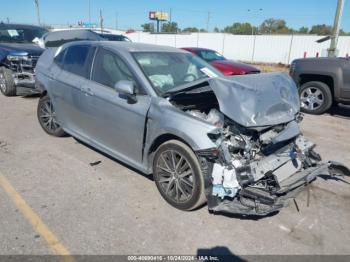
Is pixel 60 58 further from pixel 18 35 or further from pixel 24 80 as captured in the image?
pixel 18 35

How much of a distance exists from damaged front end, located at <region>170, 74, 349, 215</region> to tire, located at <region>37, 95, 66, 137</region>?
277 cm

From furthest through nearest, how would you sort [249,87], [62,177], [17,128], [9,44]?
[9,44] → [17,128] → [62,177] → [249,87]

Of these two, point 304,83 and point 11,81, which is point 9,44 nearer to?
point 11,81

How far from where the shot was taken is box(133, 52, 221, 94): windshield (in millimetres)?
3957

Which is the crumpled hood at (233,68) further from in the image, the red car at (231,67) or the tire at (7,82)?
the tire at (7,82)

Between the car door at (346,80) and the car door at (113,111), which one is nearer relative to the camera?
the car door at (113,111)

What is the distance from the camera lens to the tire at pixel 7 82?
348 inches

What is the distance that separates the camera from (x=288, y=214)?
3.60m

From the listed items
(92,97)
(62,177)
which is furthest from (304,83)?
(62,177)

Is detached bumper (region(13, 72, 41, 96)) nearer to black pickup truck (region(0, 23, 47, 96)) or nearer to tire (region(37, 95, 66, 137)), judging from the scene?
black pickup truck (region(0, 23, 47, 96))

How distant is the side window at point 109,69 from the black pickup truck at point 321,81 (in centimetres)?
579

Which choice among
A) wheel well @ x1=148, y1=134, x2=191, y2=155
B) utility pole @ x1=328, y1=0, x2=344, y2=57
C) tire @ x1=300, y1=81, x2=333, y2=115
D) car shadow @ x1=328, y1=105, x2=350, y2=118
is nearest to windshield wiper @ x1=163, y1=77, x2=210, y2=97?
wheel well @ x1=148, y1=134, x2=191, y2=155

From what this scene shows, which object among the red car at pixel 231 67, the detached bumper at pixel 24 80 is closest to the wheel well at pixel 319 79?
the red car at pixel 231 67

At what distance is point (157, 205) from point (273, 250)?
1314mm
